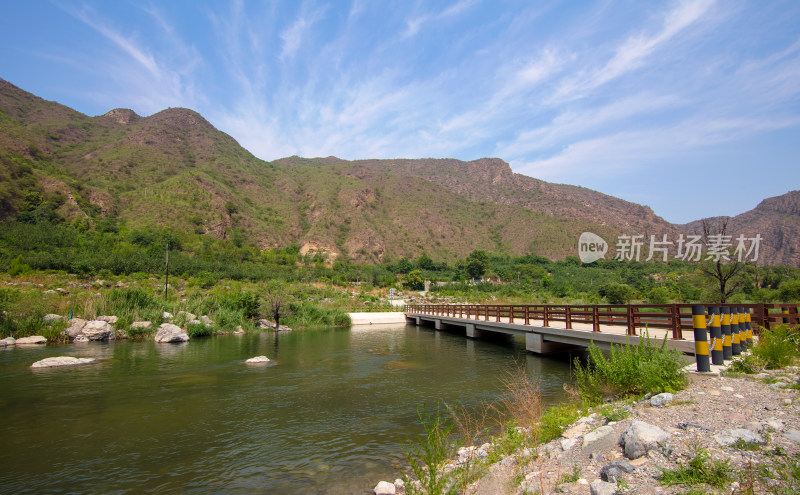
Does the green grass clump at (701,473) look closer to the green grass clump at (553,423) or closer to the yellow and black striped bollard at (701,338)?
the green grass clump at (553,423)

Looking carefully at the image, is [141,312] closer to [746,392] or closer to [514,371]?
[514,371]

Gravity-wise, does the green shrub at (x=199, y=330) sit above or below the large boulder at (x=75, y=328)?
below

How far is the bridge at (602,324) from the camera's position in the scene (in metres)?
10.1

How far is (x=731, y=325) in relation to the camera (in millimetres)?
8672

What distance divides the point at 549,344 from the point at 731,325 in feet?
27.4

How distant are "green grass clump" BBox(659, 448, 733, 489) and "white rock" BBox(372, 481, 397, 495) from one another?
3285 mm

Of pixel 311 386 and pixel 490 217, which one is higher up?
pixel 490 217

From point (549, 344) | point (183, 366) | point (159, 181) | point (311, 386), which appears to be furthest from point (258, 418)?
point (159, 181)

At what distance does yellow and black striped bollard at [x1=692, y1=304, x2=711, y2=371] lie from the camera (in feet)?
24.1

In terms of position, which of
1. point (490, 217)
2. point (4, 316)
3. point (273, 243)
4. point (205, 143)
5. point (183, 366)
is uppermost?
point (205, 143)

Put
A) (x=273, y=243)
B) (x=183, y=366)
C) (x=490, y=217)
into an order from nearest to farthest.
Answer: (x=183, y=366) < (x=273, y=243) < (x=490, y=217)

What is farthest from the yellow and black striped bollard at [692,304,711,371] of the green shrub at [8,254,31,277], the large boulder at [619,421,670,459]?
the green shrub at [8,254,31,277]

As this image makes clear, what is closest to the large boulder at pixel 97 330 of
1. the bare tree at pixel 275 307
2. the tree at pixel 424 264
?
the bare tree at pixel 275 307

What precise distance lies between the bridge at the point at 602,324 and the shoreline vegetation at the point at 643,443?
1.16m
